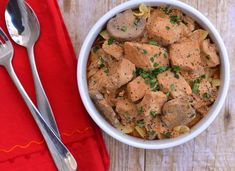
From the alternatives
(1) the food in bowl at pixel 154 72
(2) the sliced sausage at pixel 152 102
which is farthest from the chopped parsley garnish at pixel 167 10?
(2) the sliced sausage at pixel 152 102

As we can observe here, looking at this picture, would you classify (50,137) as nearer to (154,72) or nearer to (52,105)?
(52,105)

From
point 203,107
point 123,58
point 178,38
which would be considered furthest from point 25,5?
point 203,107

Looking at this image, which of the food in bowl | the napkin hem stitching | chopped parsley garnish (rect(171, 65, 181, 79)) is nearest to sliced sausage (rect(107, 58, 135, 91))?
the food in bowl

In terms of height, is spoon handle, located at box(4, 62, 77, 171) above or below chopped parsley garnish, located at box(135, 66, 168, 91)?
below

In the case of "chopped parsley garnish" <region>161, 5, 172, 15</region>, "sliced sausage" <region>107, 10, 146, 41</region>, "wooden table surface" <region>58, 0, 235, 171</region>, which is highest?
"chopped parsley garnish" <region>161, 5, 172, 15</region>

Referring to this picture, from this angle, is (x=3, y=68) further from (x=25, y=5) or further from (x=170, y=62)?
(x=170, y=62)

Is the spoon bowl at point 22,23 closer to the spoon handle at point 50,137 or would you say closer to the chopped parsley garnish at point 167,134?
the spoon handle at point 50,137

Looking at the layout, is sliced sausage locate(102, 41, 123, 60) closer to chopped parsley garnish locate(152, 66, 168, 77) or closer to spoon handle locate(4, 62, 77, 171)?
chopped parsley garnish locate(152, 66, 168, 77)
